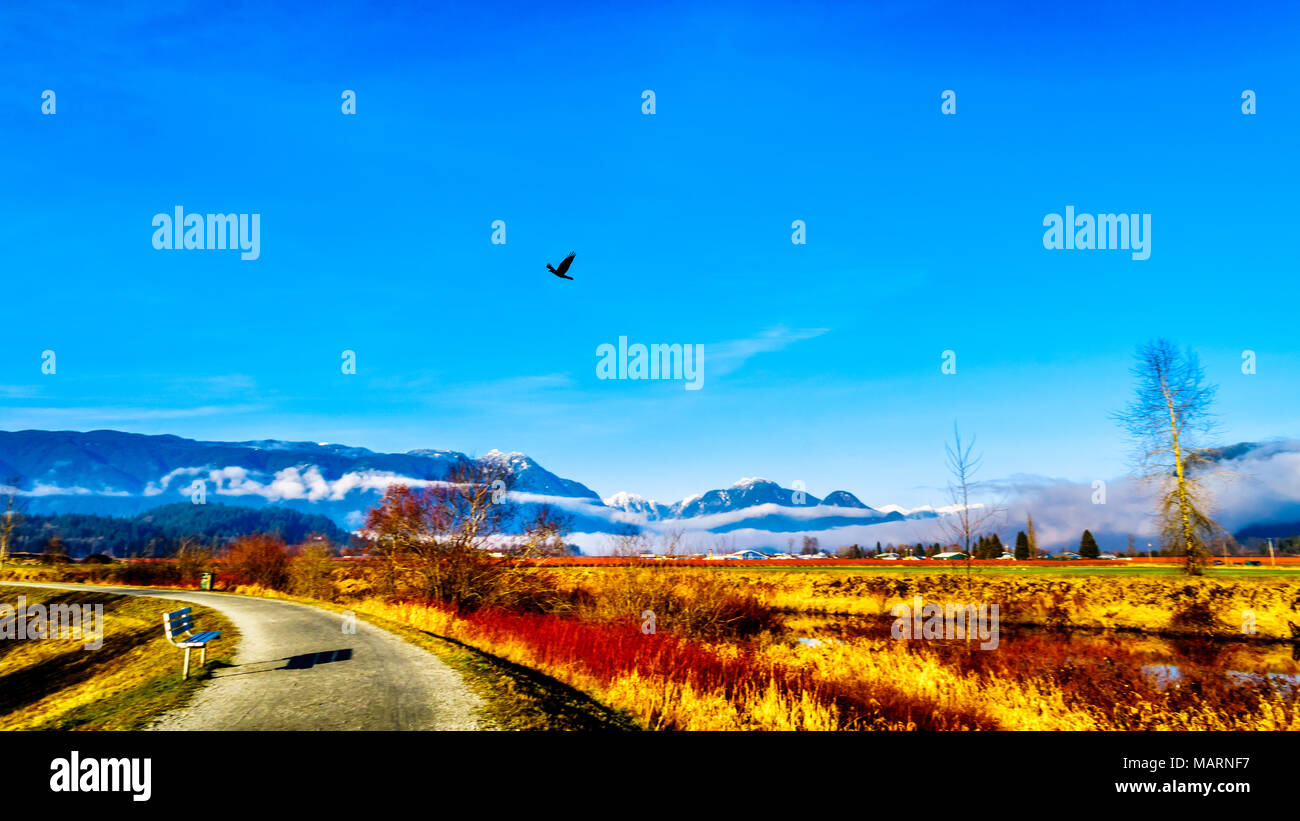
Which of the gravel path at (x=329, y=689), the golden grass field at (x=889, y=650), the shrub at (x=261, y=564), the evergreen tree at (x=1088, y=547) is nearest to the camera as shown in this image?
the gravel path at (x=329, y=689)

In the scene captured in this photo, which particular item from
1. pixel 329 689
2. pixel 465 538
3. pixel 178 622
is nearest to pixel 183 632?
pixel 178 622

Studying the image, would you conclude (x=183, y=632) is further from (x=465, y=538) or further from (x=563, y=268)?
(x=465, y=538)

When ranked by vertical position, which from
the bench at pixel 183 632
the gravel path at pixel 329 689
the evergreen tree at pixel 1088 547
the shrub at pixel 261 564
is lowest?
the evergreen tree at pixel 1088 547

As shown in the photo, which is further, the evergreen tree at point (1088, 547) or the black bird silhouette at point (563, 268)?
the evergreen tree at point (1088, 547)

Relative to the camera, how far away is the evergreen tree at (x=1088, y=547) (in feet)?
341

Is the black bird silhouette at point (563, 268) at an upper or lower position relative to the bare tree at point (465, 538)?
upper

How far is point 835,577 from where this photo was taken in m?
52.2

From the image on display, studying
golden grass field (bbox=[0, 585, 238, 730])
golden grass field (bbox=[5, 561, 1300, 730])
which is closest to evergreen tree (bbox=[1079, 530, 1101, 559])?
golden grass field (bbox=[5, 561, 1300, 730])

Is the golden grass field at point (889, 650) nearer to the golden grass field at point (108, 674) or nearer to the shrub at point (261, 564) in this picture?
the shrub at point (261, 564)

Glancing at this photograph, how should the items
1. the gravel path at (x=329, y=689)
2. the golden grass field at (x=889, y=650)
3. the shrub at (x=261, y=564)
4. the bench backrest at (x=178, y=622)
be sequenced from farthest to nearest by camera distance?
the shrub at (x=261, y=564) < the golden grass field at (x=889, y=650) < the bench backrest at (x=178, y=622) < the gravel path at (x=329, y=689)

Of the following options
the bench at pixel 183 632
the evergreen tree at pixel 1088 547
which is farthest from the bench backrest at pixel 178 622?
the evergreen tree at pixel 1088 547

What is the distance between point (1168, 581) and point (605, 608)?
34334mm
